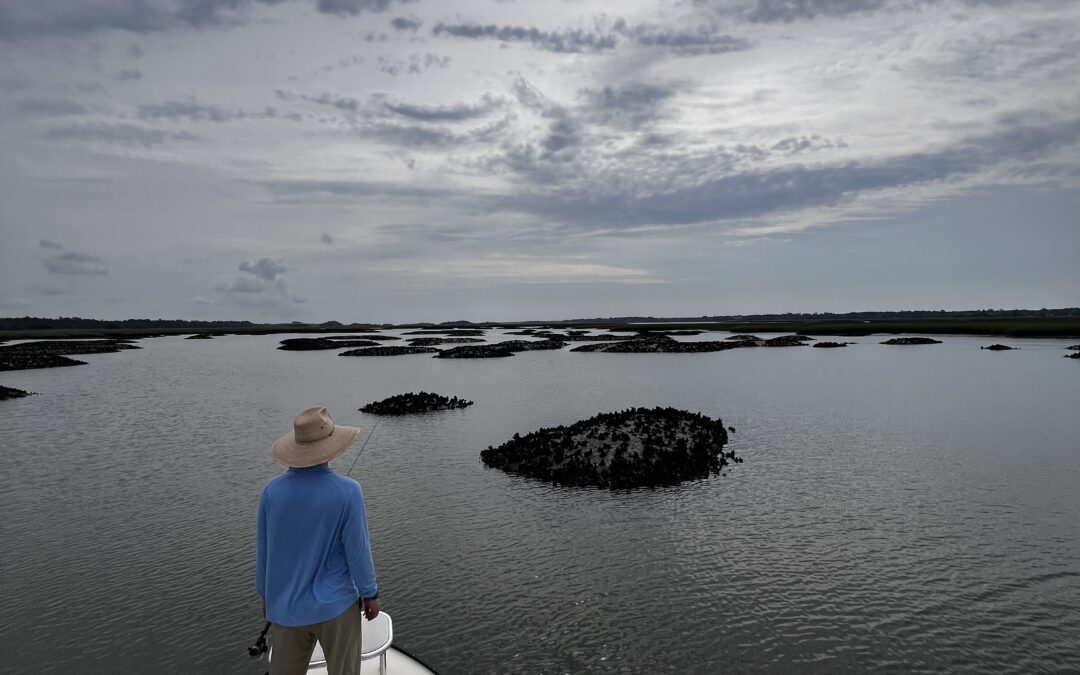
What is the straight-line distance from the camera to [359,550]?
613cm

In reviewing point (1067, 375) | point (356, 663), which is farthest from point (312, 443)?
point (1067, 375)

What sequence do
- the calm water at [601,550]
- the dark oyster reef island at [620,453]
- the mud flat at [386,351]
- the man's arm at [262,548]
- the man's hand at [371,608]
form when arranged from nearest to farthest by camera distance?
the man's arm at [262,548]
the man's hand at [371,608]
the calm water at [601,550]
the dark oyster reef island at [620,453]
the mud flat at [386,351]

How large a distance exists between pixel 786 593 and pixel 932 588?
3.16 meters

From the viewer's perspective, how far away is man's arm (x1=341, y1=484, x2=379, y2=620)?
20.0 ft

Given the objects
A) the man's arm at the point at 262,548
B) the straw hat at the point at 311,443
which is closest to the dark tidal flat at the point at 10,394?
the man's arm at the point at 262,548

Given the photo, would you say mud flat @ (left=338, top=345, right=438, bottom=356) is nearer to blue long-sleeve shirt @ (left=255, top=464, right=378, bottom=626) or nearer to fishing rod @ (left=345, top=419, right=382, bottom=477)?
fishing rod @ (left=345, top=419, right=382, bottom=477)

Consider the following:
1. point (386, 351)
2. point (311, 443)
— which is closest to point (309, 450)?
point (311, 443)

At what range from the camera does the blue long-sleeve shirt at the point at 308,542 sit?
234 inches

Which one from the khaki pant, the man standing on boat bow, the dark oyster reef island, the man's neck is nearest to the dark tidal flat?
the dark oyster reef island

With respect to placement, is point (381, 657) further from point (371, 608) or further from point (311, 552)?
point (311, 552)

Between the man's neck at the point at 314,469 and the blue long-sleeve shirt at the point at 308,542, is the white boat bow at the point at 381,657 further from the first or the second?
the man's neck at the point at 314,469

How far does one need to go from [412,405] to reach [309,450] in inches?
1342

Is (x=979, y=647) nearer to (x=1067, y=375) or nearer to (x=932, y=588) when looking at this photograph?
(x=932, y=588)

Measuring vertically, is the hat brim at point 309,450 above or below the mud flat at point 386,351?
above
